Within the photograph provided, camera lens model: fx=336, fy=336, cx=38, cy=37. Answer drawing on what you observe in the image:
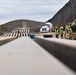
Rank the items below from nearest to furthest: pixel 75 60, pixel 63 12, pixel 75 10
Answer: pixel 75 60 → pixel 75 10 → pixel 63 12

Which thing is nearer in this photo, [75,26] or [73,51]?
[73,51]

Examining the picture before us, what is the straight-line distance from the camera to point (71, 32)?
88.6 feet

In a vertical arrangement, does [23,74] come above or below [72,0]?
below

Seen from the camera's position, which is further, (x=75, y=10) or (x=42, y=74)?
(x=75, y=10)

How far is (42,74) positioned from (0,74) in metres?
0.97

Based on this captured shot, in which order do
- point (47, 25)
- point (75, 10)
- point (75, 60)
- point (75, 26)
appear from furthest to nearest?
point (47, 25) → point (75, 10) → point (75, 26) → point (75, 60)

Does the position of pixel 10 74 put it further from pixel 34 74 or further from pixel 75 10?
pixel 75 10

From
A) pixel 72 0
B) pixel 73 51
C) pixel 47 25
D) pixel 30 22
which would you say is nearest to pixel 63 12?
pixel 72 0

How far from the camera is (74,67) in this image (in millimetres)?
7730

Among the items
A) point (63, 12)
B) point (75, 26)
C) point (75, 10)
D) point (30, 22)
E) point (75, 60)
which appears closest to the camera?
point (75, 60)

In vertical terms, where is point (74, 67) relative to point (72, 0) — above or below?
below

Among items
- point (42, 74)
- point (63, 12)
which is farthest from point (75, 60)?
point (63, 12)

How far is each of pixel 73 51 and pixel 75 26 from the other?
Result: 722 inches

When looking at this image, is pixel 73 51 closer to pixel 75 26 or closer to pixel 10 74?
pixel 10 74
